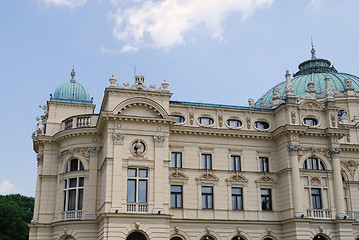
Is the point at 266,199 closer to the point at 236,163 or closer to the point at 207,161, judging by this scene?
the point at 236,163

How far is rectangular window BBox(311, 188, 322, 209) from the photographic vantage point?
4153cm

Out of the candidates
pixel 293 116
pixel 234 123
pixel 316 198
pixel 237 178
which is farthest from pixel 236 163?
pixel 316 198

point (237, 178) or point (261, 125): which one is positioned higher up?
point (261, 125)

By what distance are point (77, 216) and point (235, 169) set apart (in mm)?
15136

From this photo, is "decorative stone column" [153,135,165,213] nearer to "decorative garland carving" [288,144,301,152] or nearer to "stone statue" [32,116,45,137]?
"decorative garland carving" [288,144,301,152]

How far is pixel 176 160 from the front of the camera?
41.2 m

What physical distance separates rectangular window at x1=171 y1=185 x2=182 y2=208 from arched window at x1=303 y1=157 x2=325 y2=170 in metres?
12.2

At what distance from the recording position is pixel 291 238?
129 feet

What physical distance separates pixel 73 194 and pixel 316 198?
73.9ft

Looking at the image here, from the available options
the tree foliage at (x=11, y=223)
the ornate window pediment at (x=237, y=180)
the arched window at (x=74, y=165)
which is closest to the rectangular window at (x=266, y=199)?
the ornate window pediment at (x=237, y=180)

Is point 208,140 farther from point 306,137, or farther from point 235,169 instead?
point 306,137

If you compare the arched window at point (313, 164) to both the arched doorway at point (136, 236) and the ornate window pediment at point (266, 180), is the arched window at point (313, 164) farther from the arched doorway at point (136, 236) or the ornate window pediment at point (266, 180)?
the arched doorway at point (136, 236)

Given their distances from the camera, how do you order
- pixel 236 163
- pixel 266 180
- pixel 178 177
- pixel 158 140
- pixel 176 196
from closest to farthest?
pixel 158 140
pixel 176 196
pixel 178 177
pixel 266 180
pixel 236 163

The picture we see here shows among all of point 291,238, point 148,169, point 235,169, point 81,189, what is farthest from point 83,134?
point 291,238
